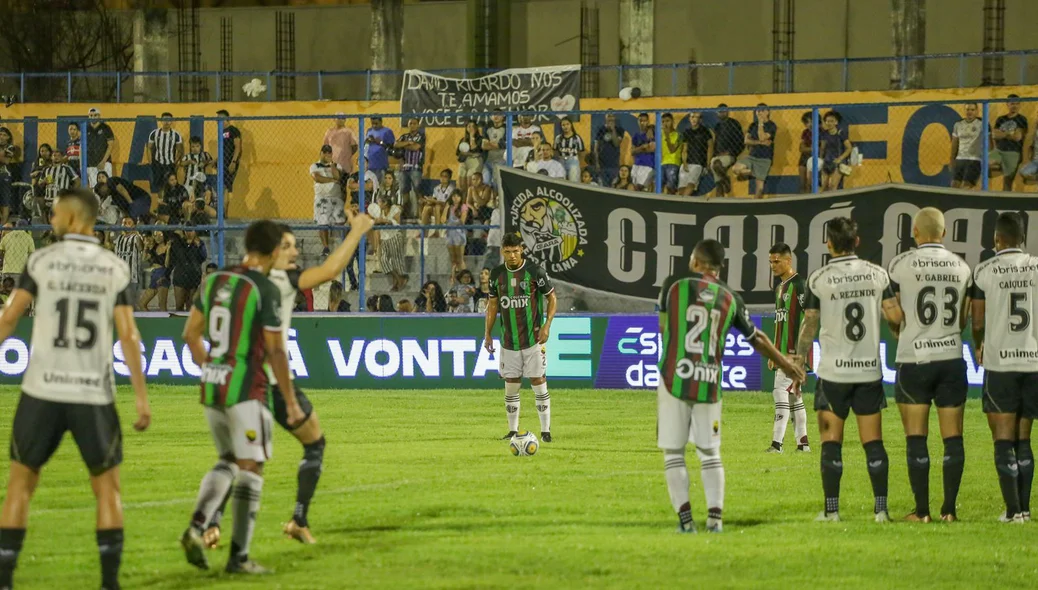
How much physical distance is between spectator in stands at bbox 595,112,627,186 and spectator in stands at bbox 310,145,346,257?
448cm

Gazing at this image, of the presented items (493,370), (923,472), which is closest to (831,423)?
(923,472)

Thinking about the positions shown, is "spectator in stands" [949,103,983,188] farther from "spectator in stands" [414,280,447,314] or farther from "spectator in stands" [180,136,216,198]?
"spectator in stands" [180,136,216,198]

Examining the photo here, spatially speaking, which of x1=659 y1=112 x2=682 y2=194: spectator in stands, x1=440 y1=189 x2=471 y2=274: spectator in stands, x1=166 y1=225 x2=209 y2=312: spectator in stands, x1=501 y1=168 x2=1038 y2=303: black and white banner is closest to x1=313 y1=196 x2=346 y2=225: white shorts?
x1=440 y1=189 x2=471 y2=274: spectator in stands

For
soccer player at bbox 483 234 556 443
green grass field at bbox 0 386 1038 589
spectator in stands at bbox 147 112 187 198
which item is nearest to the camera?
green grass field at bbox 0 386 1038 589

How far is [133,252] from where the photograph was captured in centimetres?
Answer: 2423

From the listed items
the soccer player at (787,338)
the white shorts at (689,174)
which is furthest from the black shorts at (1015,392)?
the white shorts at (689,174)

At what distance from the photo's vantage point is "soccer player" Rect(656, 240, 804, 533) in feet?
33.4

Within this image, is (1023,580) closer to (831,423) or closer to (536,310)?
(831,423)

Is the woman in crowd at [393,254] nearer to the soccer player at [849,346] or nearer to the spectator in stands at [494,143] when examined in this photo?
the spectator in stands at [494,143]

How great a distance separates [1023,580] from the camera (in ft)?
29.8

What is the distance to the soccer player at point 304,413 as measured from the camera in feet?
31.3

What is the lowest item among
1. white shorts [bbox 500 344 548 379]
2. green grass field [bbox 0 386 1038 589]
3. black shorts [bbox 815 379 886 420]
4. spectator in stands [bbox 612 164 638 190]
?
green grass field [bbox 0 386 1038 589]

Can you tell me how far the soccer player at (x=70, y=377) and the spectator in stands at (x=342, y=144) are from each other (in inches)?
713

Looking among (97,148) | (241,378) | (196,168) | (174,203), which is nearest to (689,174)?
(196,168)
